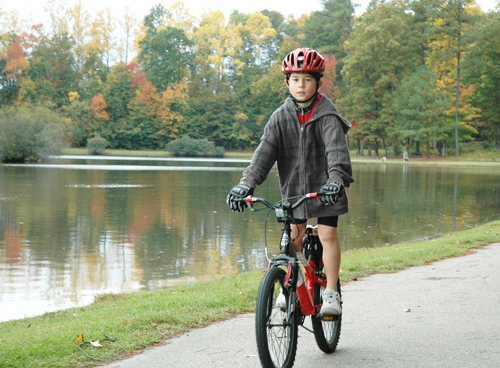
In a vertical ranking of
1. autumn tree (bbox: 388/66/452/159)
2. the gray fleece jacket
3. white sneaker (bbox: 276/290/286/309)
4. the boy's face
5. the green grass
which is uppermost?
autumn tree (bbox: 388/66/452/159)

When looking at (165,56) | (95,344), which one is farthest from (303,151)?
(165,56)

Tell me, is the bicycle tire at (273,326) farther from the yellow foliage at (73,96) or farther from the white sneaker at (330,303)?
the yellow foliage at (73,96)

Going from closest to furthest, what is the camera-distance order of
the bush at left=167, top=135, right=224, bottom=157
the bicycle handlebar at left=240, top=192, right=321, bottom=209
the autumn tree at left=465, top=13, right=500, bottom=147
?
1. the bicycle handlebar at left=240, top=192, right=321, bottom=209
2. the autumn tree at left=465, top=13, right=500, bottom=147
3. the bush at left=167, top=135, right=224, bottom=157

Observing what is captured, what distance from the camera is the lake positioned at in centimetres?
862

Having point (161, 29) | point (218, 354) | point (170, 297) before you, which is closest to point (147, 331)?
point (218, 354)

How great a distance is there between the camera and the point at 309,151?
12.5 ft

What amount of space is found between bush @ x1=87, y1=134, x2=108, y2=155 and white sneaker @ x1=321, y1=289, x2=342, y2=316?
6837cm

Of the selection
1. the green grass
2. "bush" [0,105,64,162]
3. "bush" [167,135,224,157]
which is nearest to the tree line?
"bush" [167,135,224,157]

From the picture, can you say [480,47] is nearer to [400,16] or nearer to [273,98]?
[400,16]

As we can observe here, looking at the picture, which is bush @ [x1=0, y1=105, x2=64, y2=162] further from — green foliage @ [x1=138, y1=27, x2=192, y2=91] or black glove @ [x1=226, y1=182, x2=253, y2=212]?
black glove @ [x1=226, y1=182, x2=253, y2=212]

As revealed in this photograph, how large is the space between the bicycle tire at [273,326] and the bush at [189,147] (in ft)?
227

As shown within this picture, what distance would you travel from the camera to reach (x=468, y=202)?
2038 cm

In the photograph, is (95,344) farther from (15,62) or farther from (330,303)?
(15,62)

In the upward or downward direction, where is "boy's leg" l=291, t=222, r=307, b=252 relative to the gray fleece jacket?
downward
